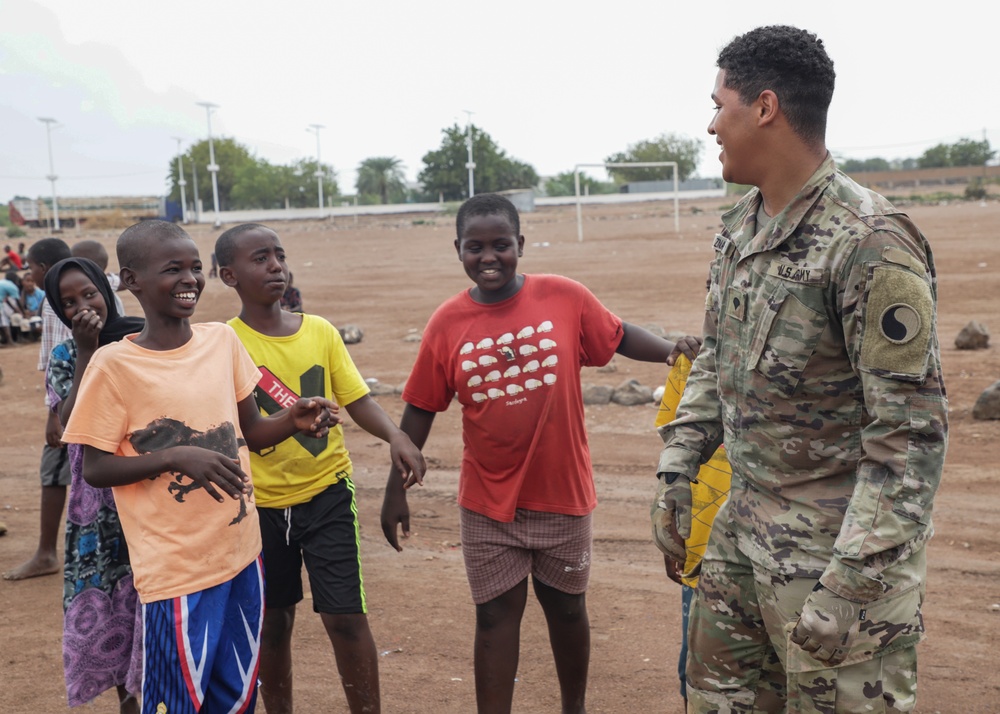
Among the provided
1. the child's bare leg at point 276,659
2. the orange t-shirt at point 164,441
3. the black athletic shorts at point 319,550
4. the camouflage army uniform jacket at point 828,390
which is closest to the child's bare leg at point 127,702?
the child's bare leg at point 276,659

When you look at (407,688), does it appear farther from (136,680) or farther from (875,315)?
(875,315)

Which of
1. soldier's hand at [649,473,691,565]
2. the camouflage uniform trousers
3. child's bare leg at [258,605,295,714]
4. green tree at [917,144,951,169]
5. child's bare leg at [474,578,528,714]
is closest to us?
the camouflage uniform trousers

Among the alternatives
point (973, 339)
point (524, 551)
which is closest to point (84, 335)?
point (524, 551)

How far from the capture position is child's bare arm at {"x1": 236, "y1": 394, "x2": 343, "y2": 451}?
321 centimetres

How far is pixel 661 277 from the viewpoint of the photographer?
20.1 metres

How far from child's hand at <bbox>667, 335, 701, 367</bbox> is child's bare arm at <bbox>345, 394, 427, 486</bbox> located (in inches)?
37.2

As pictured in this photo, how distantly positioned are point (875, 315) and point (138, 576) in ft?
7.24

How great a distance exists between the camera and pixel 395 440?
3.55 meters

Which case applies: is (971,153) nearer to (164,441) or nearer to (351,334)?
(351,334)

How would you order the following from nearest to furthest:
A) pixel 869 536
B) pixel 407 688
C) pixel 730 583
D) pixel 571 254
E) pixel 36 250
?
1. pixel 869 536
2. pixel 730 583
3. pixel 407 688
4. pixel 36 250
5. pixel 571 254

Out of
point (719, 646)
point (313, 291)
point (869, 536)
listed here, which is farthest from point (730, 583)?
point (313, 291)

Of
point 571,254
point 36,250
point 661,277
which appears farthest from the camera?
point 571,254

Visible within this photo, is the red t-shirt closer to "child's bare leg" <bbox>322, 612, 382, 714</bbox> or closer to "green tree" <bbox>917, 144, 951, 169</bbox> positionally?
"child's bare leg" <bbox>322, 612, 382, 714</bbox>

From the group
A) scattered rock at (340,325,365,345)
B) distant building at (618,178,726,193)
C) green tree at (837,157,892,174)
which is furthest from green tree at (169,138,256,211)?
scattered rock at (340,325,365,345)
